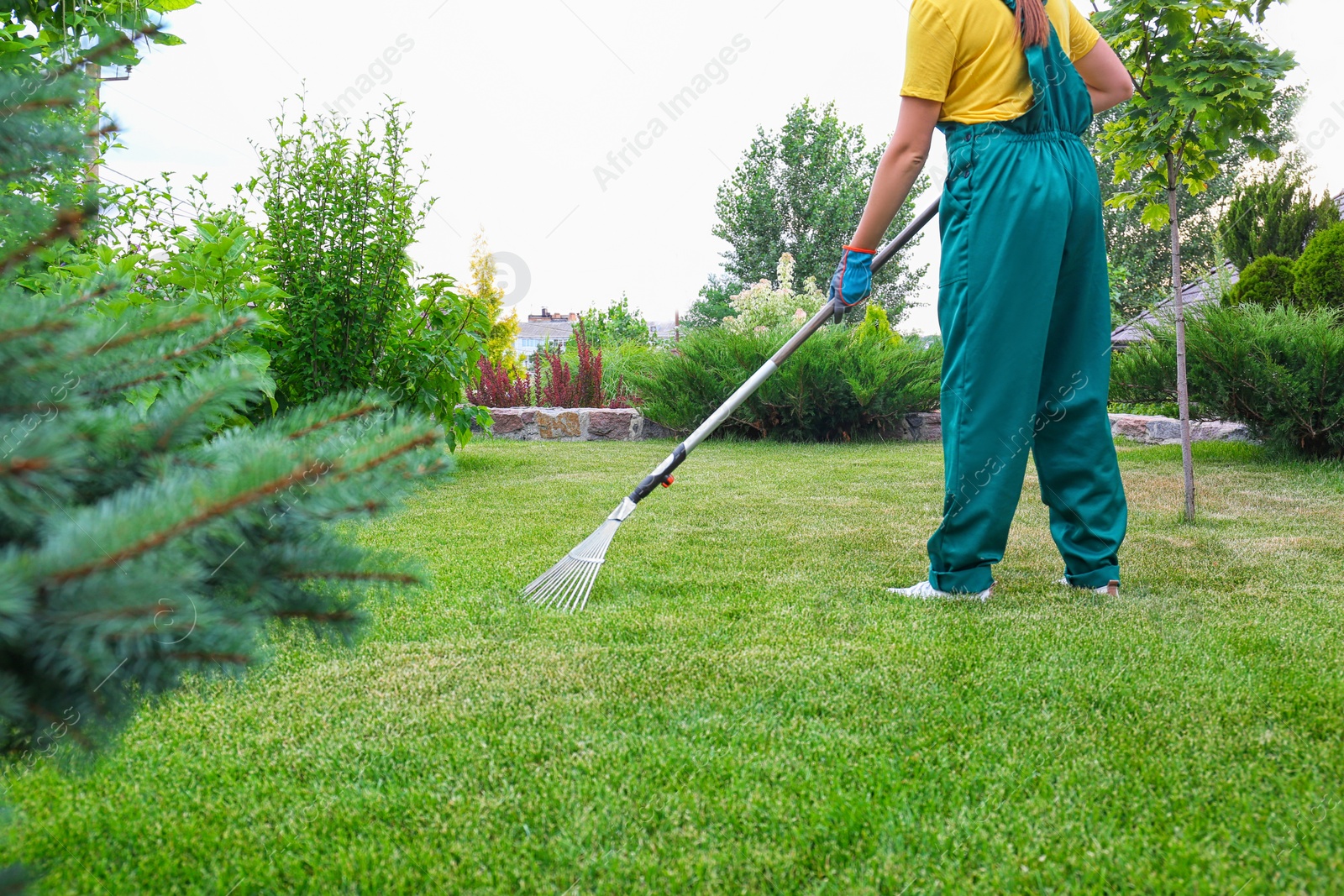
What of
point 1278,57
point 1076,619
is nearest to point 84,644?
point 1076,619

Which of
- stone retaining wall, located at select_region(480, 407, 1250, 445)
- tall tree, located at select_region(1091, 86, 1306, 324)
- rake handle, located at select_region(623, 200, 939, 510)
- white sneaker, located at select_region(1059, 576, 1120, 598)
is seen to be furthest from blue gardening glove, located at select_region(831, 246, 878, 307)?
tall tree, located at select_region(1091, 86, 1306, 324)

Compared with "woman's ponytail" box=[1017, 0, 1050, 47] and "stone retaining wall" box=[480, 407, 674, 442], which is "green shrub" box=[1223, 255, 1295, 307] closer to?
"stone retaining wall" box=[480, 407, 674, 442]

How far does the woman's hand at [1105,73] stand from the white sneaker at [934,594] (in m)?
1.54

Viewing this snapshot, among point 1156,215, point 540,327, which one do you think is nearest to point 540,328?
point 540,327

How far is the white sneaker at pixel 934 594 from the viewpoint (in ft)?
7.84

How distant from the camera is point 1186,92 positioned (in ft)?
11.0

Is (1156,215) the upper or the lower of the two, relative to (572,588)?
upper

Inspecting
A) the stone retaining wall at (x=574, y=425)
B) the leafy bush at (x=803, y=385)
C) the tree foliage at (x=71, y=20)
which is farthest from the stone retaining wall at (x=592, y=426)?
the tree foliage at (x=71, y=20)

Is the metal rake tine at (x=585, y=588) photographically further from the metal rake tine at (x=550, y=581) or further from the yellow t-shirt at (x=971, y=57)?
the yellow t-shirt at (x=971, y=57)

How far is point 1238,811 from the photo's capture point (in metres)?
1.23

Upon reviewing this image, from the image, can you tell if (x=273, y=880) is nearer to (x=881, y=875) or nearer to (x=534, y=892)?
(x=534, y=892)

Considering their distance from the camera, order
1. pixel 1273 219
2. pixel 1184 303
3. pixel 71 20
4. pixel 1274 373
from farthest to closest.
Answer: pixel 1273 219, pixel 1184 303, pixel 1274 373, pixel 71 20

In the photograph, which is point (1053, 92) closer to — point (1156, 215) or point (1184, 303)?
point (1156, 215)

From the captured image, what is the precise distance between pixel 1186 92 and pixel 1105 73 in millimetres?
915
